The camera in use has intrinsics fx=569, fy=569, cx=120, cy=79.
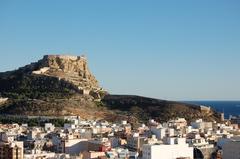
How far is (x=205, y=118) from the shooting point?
70438 mm

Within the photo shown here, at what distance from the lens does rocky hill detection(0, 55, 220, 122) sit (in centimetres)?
6869

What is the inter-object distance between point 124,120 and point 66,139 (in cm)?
2390

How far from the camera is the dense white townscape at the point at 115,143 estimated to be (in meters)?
36.1

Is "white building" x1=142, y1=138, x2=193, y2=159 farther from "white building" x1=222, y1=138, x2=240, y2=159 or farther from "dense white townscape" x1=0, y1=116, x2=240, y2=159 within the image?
"white building" x1=222, y1=138, x2=240, y2=159

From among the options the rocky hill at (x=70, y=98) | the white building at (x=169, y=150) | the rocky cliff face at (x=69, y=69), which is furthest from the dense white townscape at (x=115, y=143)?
the rocky cliff face at (x=69, y=69)

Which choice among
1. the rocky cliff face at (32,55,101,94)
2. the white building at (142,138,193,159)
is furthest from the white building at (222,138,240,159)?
the rocky cliff face at (32,55,101,94)

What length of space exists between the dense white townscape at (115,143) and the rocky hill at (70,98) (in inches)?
→ 389

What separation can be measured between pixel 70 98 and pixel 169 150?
36949mm

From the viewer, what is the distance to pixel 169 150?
122 feet

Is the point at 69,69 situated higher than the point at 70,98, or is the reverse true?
the point at 69,69

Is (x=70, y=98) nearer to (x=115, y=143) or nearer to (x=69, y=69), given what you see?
(x=69, y=69)

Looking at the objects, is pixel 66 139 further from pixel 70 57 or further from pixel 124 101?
pixel 70 57

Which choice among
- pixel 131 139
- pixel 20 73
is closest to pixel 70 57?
pixel 20 73

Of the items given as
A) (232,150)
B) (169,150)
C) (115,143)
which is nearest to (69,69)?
(115,143)
